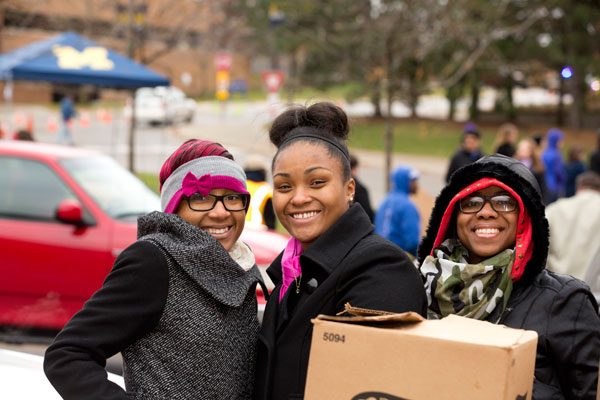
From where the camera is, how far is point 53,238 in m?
6.00

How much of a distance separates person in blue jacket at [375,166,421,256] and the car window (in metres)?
2.90

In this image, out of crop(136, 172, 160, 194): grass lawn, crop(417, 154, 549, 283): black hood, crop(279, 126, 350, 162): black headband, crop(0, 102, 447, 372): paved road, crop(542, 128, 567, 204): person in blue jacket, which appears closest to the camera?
crop(279, 126, 350, 162): black headband

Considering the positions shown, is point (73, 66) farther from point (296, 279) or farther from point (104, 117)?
point (104, 117)

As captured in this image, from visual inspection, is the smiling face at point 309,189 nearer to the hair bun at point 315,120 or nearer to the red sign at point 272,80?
the hair bun at point 315,120

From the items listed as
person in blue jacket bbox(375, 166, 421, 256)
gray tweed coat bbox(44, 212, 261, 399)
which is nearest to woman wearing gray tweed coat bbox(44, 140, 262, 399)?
gray tweed coat bbox(44, 212, 261, 399)

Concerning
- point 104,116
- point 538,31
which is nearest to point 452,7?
point 538,31

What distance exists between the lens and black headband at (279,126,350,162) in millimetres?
2291

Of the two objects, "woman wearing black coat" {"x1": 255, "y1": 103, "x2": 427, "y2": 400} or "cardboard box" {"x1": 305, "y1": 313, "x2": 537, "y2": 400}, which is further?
"woman wearing black coat" {"x1": 255, "y1": 103, "x2": 427, "y2": 400}

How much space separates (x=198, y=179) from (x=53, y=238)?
4110 mm

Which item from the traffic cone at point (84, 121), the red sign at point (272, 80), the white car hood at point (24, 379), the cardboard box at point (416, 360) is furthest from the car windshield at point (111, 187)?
the traffic cone at point (84, 121)

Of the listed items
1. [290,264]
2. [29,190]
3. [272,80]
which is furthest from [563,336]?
[272,80]

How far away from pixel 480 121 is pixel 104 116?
18435 mm

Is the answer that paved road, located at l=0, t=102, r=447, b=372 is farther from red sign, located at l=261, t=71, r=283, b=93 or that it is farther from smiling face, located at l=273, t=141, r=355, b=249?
smiling face, located at l=273, t=141, r=355, b=249

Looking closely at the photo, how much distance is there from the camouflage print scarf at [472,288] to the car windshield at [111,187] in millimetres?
4255
